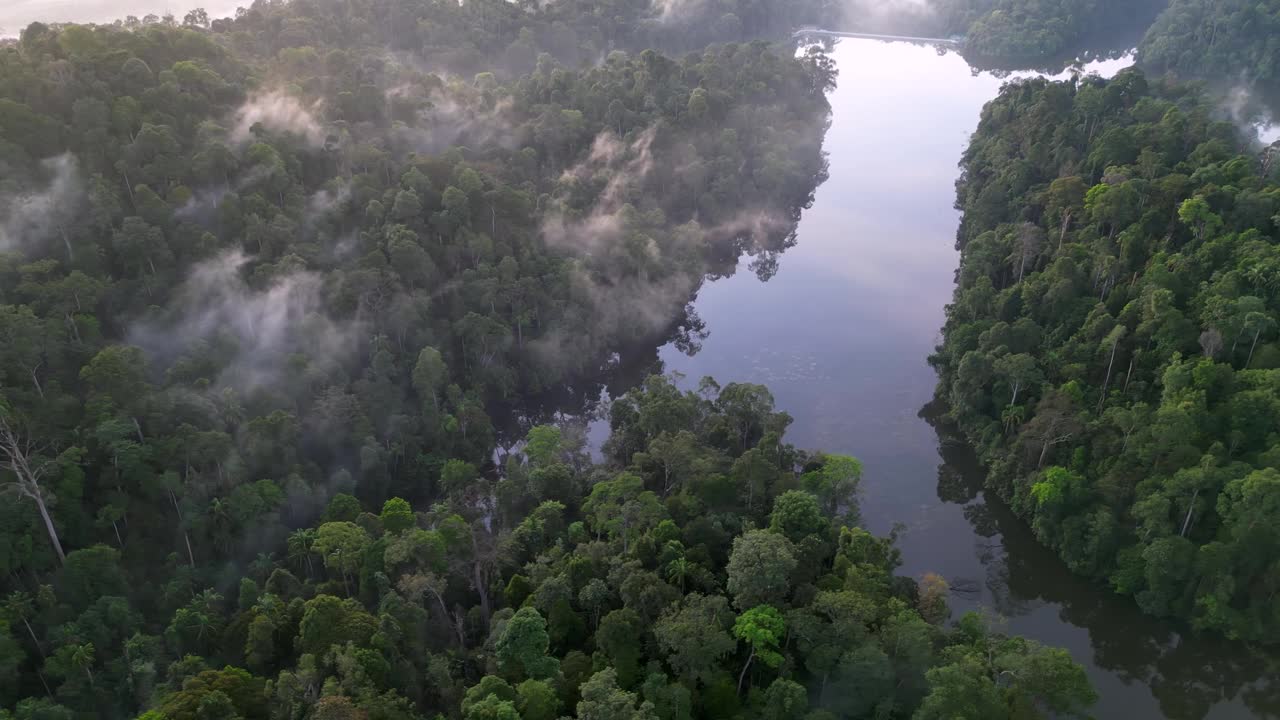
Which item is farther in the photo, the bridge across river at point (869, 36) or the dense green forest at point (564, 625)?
the bridge across river at point (869, 36)

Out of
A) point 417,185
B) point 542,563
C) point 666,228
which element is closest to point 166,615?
point 542,563

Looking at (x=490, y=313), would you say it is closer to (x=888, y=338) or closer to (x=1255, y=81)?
(x=888, y=338)

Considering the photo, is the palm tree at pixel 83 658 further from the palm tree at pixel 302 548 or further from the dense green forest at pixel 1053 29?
the dense green forest at pixel 1053 29

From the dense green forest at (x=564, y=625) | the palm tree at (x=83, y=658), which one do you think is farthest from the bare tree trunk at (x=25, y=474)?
the palm tree at (x=83, y=658)

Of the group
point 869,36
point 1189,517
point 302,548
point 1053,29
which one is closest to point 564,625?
point 302,548

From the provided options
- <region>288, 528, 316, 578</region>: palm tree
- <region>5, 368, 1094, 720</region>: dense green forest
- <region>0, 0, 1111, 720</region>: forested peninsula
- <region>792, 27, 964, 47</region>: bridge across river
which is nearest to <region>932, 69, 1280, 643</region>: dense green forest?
<region>0, 0, 1111, 720</region>: forested peninsula

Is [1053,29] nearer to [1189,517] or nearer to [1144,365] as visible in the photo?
[1144,365]

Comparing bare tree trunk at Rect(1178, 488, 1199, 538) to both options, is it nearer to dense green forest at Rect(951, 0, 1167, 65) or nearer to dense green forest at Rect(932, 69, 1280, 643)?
dense green forest at Rect(932, 69, 1280, 643)
